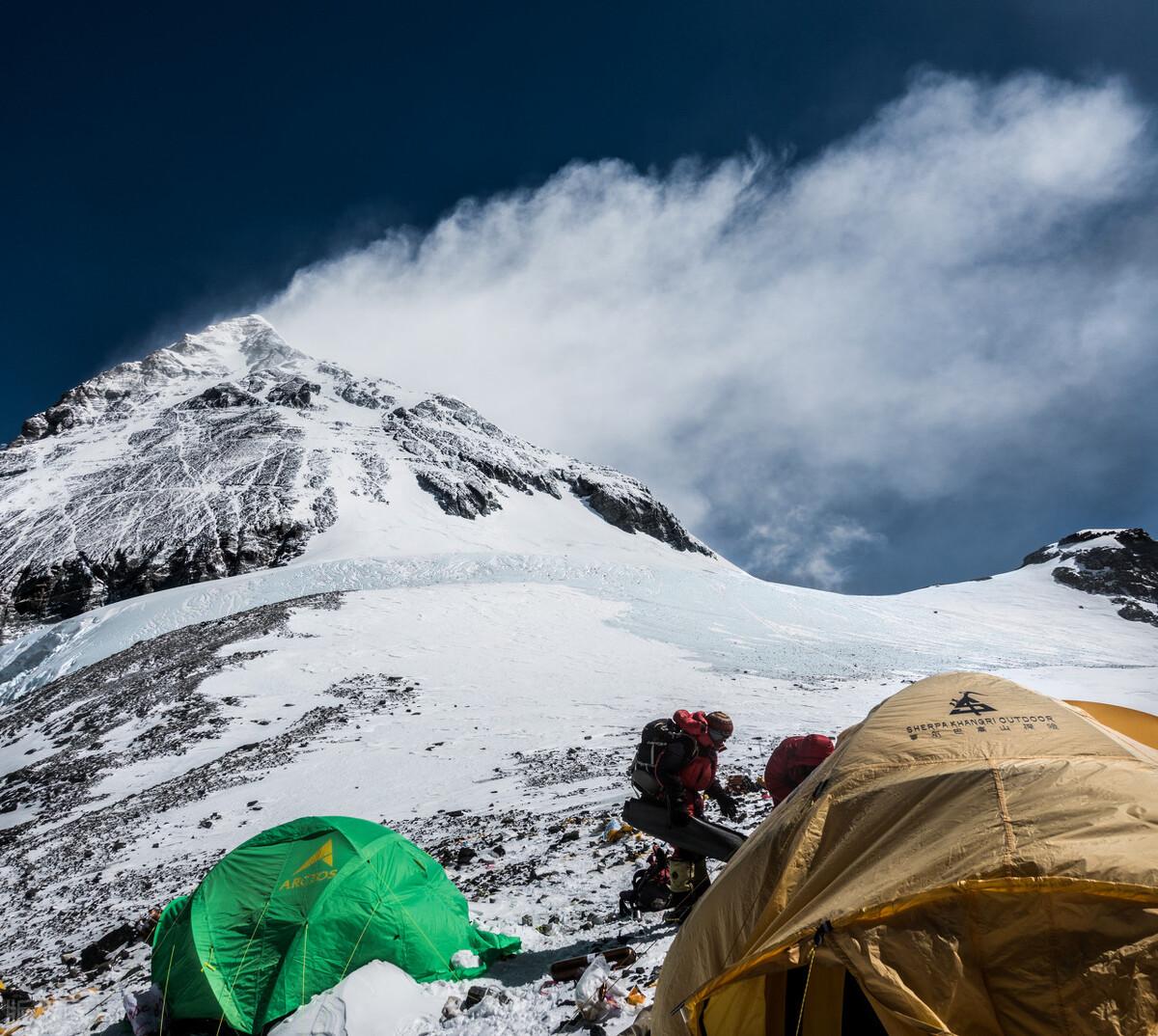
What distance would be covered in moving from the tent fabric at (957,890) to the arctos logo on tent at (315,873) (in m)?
4.02

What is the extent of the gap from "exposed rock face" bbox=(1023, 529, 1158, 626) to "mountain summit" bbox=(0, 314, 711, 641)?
52.3 metres

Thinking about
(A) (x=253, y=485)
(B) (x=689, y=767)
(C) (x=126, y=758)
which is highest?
(A) (x=253, y=485)

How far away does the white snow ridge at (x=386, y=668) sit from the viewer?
1002 centimetres

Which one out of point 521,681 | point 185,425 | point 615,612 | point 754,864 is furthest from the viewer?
point 185,425

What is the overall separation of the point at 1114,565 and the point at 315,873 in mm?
105615

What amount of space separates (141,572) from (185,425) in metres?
→ 39.9

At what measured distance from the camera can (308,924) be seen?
6.07 m

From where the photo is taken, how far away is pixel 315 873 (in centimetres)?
645

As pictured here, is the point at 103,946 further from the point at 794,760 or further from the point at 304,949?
the point at 794,760

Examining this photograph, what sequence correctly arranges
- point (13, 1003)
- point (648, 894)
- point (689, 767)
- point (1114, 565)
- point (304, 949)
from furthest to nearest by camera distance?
point (1114, 565) < point (13, 1003) < point (648, 894) < point (689, 767) < point (304, 949)

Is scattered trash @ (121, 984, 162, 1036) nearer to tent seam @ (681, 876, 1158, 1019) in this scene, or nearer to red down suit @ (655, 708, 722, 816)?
red down suit @ (655, 708, 722, 816)

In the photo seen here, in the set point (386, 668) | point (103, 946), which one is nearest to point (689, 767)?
point (103, 946)

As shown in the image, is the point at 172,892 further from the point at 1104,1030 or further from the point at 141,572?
the point at 141,572

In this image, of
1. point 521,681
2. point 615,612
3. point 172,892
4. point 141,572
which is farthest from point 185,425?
point 172,892
